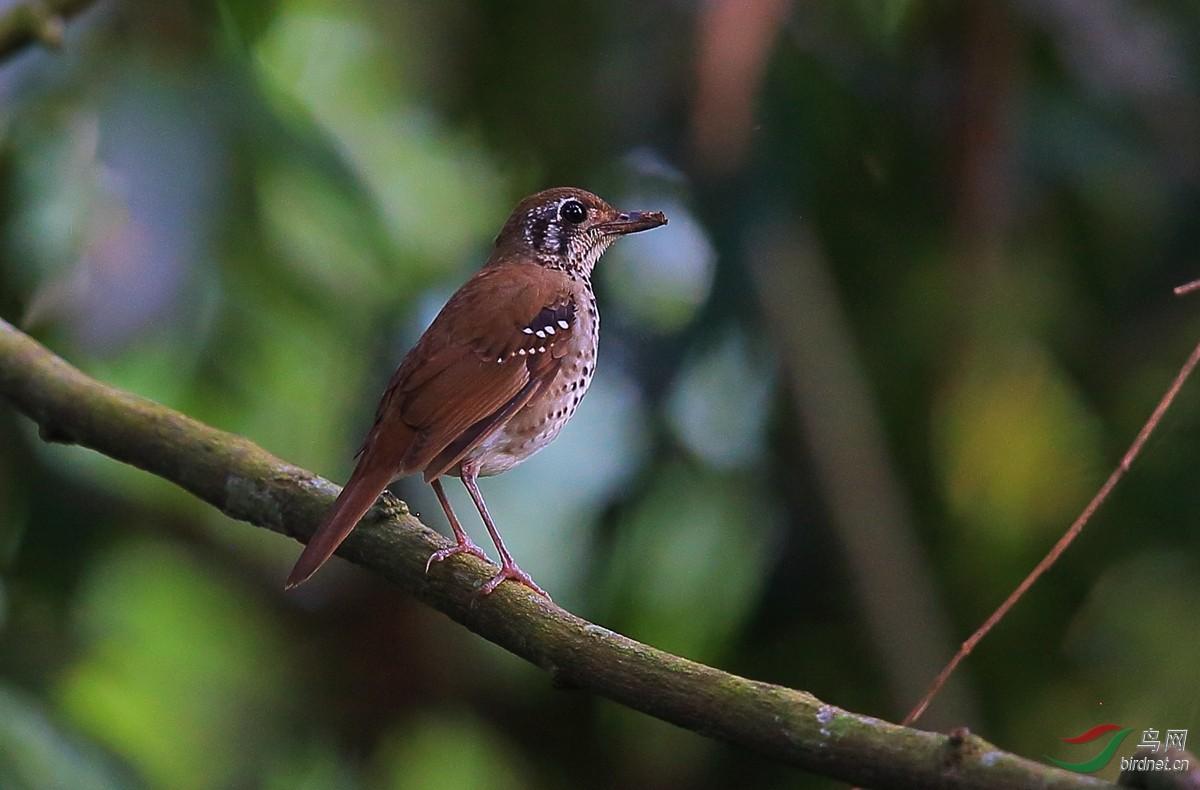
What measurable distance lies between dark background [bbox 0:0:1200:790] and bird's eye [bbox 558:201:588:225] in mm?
487

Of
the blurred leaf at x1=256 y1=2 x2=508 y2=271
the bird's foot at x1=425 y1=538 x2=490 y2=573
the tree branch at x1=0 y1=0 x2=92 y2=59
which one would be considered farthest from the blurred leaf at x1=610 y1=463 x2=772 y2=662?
the tree branch at x1=0 y1=0 x2=92 y2=59

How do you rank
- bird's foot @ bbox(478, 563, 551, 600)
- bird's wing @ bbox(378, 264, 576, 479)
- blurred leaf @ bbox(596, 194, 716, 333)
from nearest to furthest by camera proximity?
bird's foot @ bbox(478, 563, 551, 600) < bird's wing @ bbox(378, 264, 576, 479) < blurred leaf @ bbox(596, 194, 716, 333)

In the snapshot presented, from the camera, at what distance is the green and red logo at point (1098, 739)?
2.87 meters

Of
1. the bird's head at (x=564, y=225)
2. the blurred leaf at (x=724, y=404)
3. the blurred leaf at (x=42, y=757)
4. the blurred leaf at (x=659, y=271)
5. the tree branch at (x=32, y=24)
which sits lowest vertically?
the blurred leaf at (x=42, y=757)

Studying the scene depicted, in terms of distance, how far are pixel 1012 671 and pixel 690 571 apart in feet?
3.57

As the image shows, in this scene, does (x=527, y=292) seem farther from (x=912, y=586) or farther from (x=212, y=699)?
(x=212, y=699)

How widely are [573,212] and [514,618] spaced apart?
1736mm

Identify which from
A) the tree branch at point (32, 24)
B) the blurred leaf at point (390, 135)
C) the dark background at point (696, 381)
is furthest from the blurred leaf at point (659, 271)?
the tree branch at point (32, 24)

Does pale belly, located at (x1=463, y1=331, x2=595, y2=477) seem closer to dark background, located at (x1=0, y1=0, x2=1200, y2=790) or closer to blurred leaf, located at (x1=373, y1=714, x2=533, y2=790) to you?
dark background, located at (x1=0, y1=0, x2=1200, y2=790)

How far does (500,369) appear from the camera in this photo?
368cm

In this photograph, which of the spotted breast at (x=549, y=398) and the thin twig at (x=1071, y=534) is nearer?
the thin twig at (x=1071, y=534)

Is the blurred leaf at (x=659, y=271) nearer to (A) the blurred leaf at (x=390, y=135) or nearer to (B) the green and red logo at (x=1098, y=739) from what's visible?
(A) the blurred leaf at (x=390, y=135)

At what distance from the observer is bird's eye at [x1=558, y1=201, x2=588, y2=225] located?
4.21m

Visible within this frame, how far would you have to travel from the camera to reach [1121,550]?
4.64 meters
